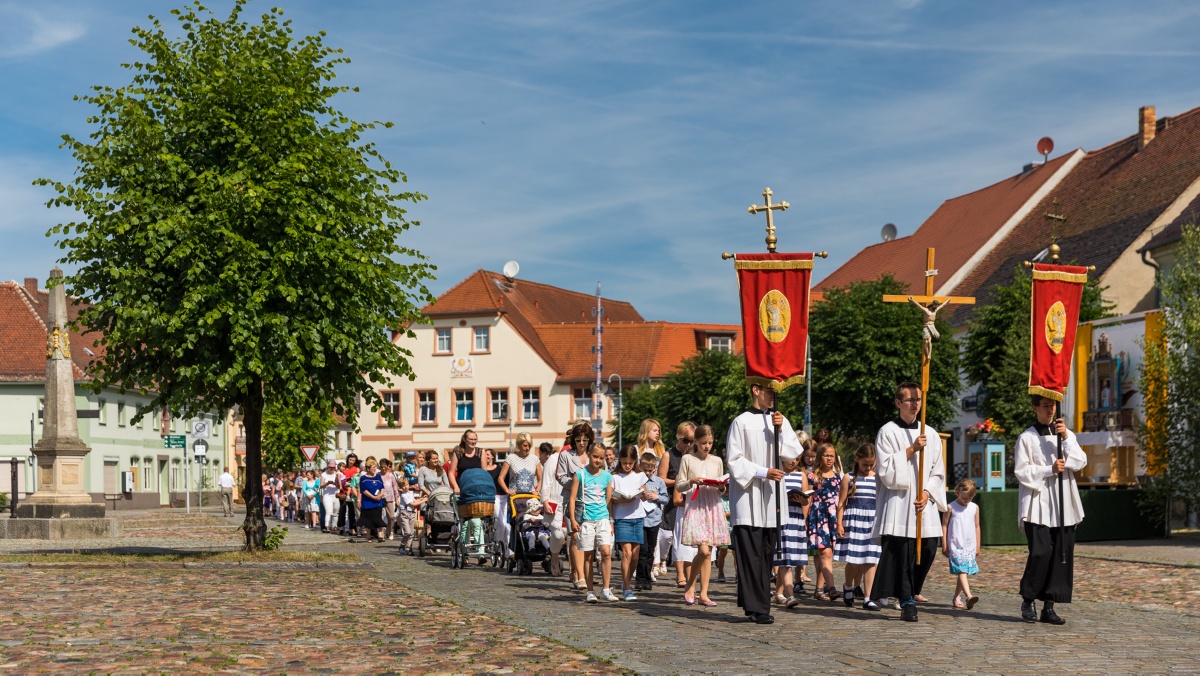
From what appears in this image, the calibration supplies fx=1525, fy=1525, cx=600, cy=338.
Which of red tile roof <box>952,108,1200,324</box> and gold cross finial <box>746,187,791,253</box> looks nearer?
gold cross finial <box>746,187,791,253</box>

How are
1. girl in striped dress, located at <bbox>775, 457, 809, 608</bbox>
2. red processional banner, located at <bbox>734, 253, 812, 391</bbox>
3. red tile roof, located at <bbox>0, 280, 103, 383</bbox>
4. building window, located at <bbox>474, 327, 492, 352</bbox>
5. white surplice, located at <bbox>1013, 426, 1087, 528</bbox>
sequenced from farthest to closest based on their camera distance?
1. building window, located at <bbox>474, 327, 492, 352</bbox>
2. red tile roof, located at <bbox>0, 280, 103, 383</bbox>
3. girl in striped dress, located at <bbox>775, 457, 809, 608</bbox>
4. red processional banner, located at <bbox>734, 253, 812, 391</bbox>
5. white surplice, located at <bbox>1013, 426, 1087, 528</bbox>

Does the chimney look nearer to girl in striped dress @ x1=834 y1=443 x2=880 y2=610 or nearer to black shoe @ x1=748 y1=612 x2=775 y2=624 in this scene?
girl in striped dress @ x1=834 y1=443 x2=880 y2=610

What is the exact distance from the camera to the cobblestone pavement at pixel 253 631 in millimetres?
9305

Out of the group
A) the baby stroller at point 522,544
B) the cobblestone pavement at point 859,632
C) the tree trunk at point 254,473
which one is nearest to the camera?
the cobblestone pavement at point 859,632

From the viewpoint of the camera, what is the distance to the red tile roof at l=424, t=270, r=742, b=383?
268 ft

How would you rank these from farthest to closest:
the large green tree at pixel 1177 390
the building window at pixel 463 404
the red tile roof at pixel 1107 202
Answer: the building window at pixel 463 404 < the red tile roof at pixel 1107 202 < the large green tree at pixel 1177 390

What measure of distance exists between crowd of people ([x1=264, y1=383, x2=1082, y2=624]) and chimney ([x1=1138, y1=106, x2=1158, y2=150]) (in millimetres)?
39421

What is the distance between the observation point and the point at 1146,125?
5288 centimetres

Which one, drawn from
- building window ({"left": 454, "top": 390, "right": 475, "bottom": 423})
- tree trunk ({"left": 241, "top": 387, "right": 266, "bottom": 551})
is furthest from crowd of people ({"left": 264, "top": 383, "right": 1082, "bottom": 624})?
building window ({"left": 454, "top": 390, "right": 475, "bottom": 423})

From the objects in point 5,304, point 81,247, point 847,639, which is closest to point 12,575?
point 81,247

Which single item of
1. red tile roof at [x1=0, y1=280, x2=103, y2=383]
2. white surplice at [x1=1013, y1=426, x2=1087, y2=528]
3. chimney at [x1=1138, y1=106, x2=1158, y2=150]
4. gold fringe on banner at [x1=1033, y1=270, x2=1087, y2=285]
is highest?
chimney at [x1=1138, y1=106, x2=1158, y2=150]

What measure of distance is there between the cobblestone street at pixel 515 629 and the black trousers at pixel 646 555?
293 millimetres

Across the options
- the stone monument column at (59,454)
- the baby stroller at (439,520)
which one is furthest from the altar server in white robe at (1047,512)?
A: the stone monument column at (59,454)

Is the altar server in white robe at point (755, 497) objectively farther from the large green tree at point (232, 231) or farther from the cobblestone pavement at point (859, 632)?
the large green tree at point (232, 231)
